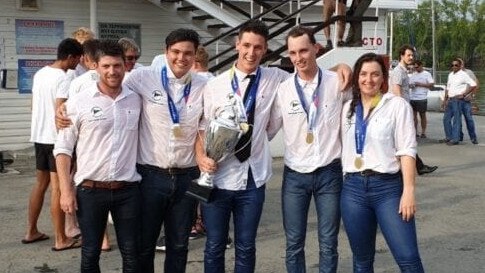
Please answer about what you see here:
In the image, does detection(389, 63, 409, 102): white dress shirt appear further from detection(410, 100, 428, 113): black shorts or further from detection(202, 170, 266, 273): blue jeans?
detection(202, 170, 266, 273): blue jeans

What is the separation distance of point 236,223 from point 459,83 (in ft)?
37.1

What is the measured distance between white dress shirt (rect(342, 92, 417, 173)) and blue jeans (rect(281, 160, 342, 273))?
0.25 m

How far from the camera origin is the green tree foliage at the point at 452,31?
242 ft

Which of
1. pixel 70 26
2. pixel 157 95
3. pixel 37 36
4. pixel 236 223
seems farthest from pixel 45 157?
pixel 70 26

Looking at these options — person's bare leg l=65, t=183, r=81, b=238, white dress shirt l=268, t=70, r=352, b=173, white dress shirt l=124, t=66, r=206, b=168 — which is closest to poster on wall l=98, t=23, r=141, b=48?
person's bare leg l=65, t=183, r=81, b=238

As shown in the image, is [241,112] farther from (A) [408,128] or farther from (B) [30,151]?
(B) [30,151]

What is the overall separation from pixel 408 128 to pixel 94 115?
75.9 inches

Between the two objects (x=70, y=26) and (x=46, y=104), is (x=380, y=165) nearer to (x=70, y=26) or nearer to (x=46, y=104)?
(x=46, y=104)

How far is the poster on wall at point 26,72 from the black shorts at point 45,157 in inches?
253

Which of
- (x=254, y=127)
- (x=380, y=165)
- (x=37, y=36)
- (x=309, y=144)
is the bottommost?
(x=380, y=165)

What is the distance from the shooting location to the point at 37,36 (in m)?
12.1

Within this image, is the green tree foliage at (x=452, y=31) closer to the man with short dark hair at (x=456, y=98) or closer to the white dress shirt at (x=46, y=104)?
the man with short dark hair at (x=456, y=98)

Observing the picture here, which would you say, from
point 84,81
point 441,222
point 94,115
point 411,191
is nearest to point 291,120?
point 411,191

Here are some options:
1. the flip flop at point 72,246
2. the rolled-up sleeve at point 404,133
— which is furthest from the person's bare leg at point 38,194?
the rolled-up sleeve at point 404,133
